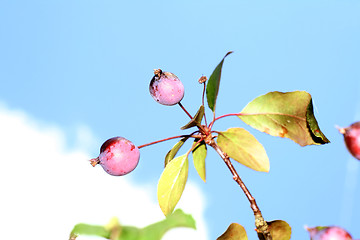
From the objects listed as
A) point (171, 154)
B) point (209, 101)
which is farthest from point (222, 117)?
point (171, 154)

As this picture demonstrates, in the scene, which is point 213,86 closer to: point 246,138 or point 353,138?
point 246,138

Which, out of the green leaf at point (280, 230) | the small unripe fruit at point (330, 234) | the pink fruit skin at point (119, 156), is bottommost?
the small unripe fruit at point (330, 234)

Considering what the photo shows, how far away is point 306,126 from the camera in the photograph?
44.3 inches

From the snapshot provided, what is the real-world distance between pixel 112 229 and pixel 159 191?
0.67 meters

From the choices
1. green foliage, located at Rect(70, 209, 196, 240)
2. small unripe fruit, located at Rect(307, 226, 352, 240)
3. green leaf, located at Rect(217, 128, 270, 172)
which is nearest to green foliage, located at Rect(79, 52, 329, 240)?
green leaf, located at Rect(217, 128, 270, 172)

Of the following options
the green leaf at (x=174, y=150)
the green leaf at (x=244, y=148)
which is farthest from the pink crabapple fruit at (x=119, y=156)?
the green leaf at (x=244, y=148)

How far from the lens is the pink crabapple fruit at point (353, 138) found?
854mm

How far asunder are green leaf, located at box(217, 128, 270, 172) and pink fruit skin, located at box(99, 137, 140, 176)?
0.79 ft

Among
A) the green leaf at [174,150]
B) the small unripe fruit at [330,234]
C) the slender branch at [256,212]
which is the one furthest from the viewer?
the green leaf at [174,150]

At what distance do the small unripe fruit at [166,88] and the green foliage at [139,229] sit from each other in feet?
2.23

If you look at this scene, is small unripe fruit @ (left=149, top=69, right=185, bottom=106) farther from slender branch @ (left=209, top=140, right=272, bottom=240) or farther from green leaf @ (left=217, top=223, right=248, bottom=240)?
green leaf @ (left=217, top=223, right=248, bottom=240)

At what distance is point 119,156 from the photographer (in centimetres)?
114

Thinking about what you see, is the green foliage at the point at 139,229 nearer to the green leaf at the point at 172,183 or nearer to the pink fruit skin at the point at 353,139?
the pink fruit skin at the point at 353,139

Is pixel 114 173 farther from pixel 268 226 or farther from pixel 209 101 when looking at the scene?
pixel 268 226
